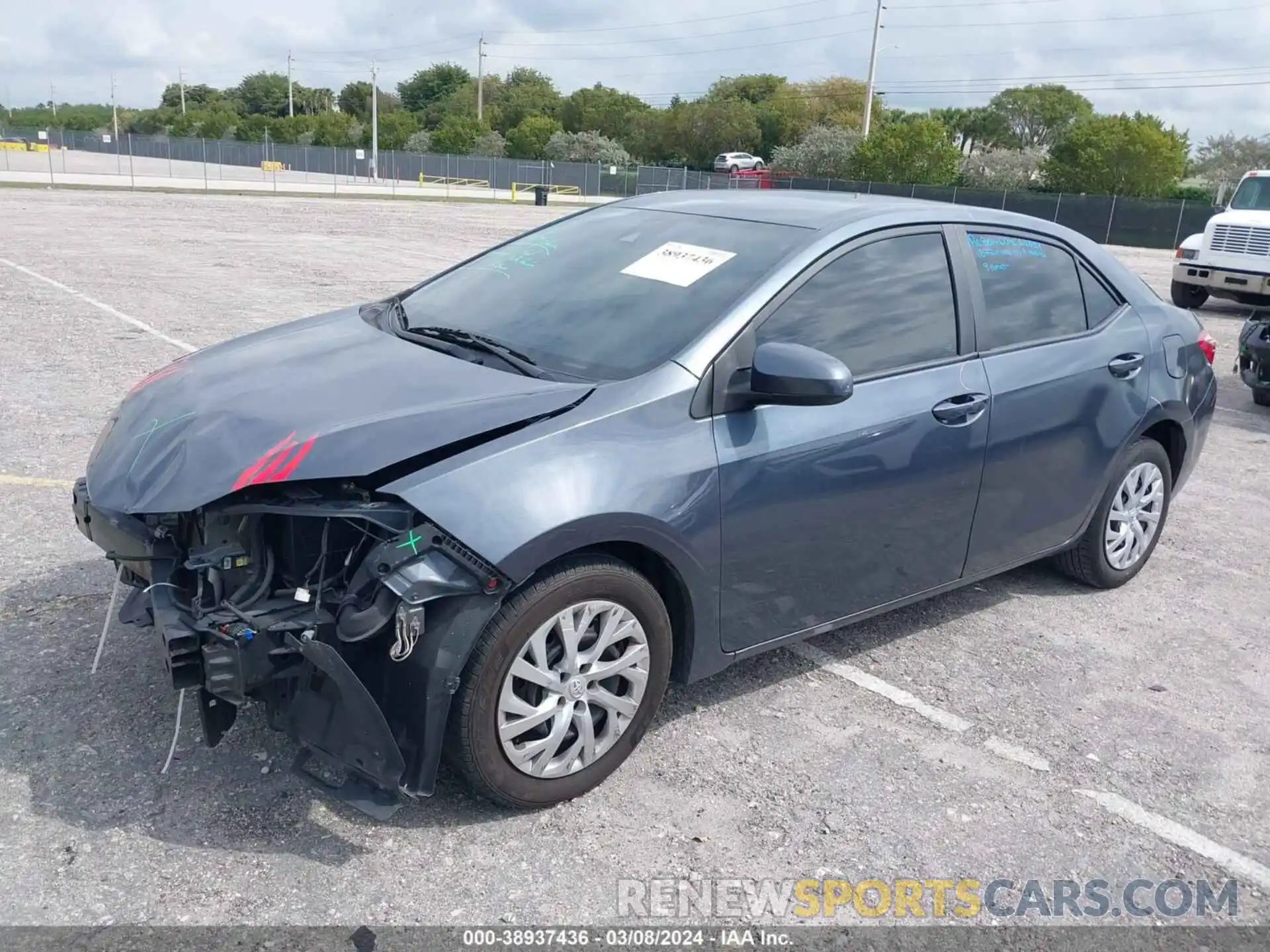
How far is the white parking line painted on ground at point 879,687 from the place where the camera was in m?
3.84

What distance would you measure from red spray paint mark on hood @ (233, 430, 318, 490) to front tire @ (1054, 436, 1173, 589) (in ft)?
11.4

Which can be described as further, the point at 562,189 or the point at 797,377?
the point at 562,189

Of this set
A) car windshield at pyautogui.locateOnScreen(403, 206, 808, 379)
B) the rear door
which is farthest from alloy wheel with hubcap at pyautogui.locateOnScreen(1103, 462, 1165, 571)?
car windshield at pyautogui.locateOnScreen(403, 206, 808, 379)

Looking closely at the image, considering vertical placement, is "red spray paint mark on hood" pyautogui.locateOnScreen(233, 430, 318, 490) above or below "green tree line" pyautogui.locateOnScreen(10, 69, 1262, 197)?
below

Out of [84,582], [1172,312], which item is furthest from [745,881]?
[1172,312]

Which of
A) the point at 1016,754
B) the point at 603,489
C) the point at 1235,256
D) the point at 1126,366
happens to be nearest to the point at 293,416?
the point at 603,489

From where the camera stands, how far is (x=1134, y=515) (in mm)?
5031

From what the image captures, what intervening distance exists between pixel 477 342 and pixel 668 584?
3.53ft

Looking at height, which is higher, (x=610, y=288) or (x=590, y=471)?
(x=610, y=288)

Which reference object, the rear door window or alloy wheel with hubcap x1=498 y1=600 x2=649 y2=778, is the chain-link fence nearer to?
the rear door window

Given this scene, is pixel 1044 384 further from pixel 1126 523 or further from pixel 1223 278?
pixel 1223 278

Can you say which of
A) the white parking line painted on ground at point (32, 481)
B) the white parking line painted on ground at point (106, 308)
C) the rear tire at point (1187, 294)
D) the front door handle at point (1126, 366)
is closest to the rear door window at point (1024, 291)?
the front door handle at point (1126, 366)

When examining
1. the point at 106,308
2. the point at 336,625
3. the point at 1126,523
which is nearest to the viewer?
the point at 336,625

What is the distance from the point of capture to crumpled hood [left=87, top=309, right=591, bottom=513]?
2.91m
